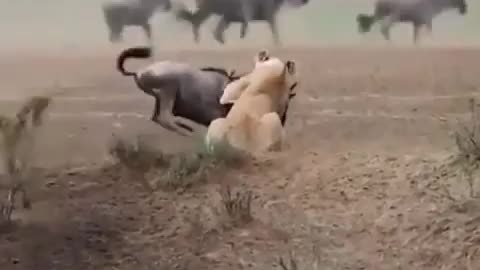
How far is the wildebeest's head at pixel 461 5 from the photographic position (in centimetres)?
109

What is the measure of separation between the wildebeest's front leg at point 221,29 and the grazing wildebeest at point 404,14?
0.59ft

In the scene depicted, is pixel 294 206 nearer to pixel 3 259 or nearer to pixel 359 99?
pixel 359 99

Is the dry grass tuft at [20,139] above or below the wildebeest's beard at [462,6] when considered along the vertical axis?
below

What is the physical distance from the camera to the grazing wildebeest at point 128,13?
1103 millimetres

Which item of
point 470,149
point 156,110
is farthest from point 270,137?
point 470,149

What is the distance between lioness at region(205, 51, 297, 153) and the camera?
1081 mm

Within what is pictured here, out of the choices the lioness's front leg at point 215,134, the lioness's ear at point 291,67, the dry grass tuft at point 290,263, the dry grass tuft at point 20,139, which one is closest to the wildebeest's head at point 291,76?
the lioness's ear at point 291,67

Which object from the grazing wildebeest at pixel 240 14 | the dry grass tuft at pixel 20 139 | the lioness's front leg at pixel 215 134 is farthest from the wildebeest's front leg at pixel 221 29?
the dry grass tuft at pixel 20 139

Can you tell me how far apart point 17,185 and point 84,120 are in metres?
0.12

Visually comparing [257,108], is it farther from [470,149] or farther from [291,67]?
[470,149]

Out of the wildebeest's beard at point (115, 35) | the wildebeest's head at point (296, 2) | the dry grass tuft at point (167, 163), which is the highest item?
the wildebeest's head at point (296, 2)

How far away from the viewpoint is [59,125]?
109 cm

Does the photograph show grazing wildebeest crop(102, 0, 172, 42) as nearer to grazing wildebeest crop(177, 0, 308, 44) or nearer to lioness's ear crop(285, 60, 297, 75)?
grazing wildebeest crop(177, 0, 308, 44)

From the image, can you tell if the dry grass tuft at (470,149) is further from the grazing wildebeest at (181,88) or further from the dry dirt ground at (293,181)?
the grazing wildebeest at (181,88)
